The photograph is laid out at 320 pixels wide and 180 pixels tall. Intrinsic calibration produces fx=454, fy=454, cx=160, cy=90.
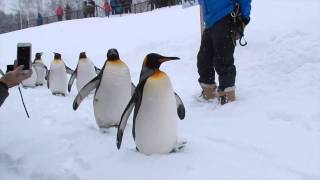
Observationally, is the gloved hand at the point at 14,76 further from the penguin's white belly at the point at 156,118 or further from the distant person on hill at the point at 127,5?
the distant person on hill at the point at 127,5

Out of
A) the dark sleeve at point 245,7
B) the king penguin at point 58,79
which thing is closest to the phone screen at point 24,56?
the dark sleeve at point 245,7

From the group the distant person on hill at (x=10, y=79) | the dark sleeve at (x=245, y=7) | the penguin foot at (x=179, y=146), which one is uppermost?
the dark sleeve at (x=245, y=7)

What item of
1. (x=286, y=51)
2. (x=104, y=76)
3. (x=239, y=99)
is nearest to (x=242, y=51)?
(x=286, y=51)

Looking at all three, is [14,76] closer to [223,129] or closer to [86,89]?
[86,89]

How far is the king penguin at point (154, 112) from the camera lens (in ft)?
9.71

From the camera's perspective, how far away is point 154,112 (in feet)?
9.72

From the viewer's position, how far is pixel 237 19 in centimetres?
424

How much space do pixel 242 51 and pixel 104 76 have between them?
3289 mm

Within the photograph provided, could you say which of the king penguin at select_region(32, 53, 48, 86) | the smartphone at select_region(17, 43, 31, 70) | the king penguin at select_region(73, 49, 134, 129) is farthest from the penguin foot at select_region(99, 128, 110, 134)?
the king penguin at select_region(32, 53, 48, 86)

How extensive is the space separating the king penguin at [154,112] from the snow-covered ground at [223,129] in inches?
4.7

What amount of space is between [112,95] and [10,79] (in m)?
0.99

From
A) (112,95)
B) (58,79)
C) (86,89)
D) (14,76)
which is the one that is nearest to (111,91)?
(112,95)

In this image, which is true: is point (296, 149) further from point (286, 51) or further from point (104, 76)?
point (286, 51)

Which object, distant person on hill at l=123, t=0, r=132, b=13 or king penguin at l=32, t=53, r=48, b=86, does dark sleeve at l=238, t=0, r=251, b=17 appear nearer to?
king penguin at l=32, t=53, r=48, b=86
